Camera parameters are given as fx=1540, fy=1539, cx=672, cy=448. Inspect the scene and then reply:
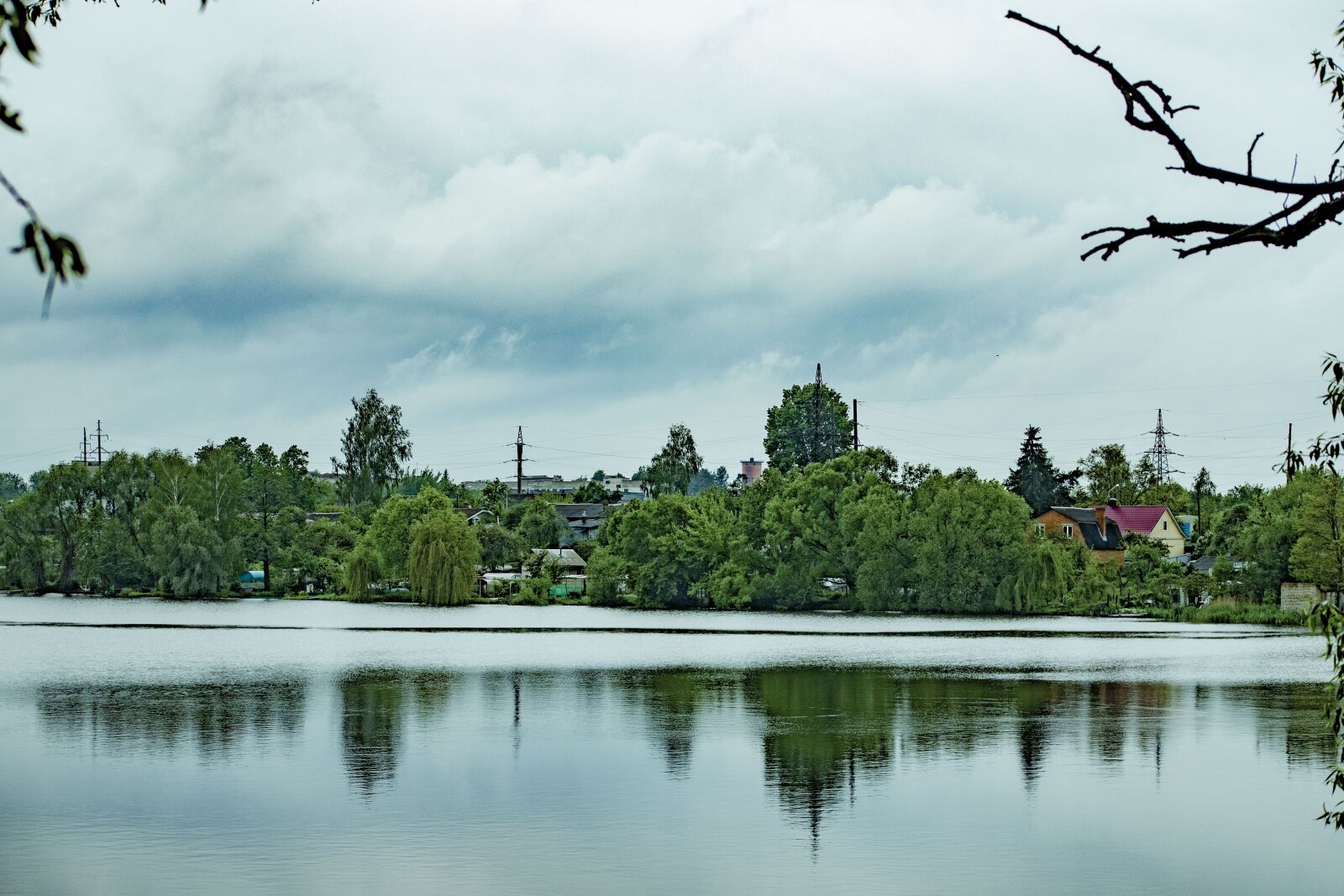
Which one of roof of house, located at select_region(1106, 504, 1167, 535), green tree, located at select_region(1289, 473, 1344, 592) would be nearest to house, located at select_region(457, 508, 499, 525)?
roof of house, located at select_region(1106, 504, 1167, 535)

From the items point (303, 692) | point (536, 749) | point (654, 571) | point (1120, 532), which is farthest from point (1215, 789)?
point (1120, 532)

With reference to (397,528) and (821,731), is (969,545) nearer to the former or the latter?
(397,528)

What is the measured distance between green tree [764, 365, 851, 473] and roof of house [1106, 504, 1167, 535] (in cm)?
2466

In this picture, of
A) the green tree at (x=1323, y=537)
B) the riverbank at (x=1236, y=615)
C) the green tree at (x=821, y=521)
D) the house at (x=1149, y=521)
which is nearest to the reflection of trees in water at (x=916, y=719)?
the green tree at (x=1323, y=537)

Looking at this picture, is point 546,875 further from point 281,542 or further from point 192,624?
point 281,542

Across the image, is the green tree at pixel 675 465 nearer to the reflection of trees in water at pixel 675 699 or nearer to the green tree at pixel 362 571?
the green tree at pixel 362 571

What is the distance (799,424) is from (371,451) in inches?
1568

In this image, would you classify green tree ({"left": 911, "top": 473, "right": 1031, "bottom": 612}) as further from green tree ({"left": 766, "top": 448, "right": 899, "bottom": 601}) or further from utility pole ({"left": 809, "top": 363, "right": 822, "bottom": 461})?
utility pole ({"left": 809, "top": 363, "right": 822, "bottom": 461})

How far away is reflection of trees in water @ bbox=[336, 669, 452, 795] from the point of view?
25.6 m

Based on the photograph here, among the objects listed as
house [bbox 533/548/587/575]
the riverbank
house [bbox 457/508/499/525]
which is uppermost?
house [bbox 457/508/499/525]

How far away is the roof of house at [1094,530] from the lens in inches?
4136

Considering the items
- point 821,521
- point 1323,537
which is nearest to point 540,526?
point 821,521

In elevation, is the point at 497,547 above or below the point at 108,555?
above

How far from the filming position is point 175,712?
33.7m
